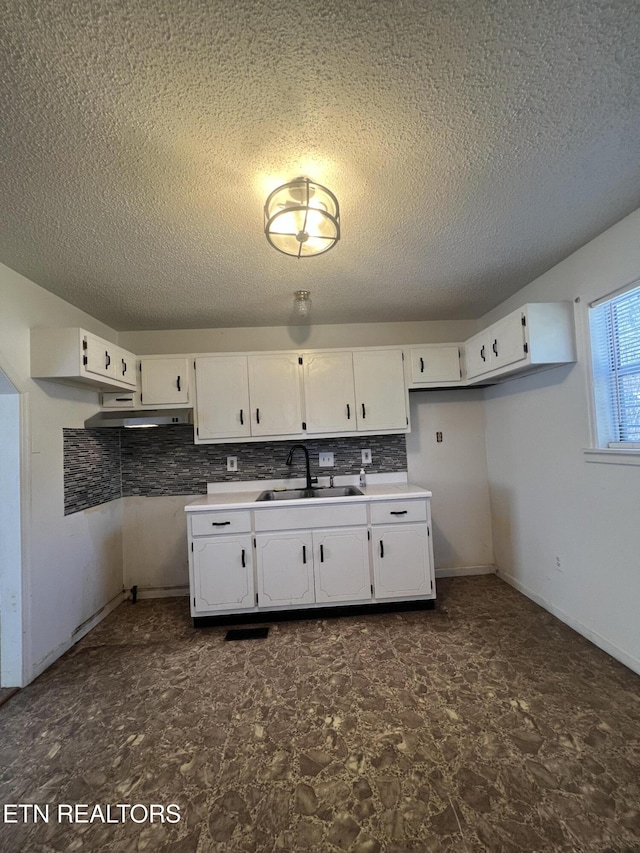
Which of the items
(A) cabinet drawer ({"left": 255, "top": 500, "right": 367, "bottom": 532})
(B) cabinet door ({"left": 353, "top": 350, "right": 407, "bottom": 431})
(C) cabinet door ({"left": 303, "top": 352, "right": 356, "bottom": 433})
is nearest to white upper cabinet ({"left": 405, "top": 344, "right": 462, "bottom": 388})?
(B) cabinet door ({"left": 353, "top": 350, "right": 407, "bottom": 431})

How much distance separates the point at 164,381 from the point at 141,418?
48 centimetres

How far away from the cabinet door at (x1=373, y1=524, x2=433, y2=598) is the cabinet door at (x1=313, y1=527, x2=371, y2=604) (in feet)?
0.30

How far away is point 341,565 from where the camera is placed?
8.27 ft

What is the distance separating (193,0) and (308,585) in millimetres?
2806

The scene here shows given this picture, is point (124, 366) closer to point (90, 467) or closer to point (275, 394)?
point (90, 467)

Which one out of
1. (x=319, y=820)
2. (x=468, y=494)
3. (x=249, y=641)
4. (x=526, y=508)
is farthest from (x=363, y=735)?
(x=468, y=494)

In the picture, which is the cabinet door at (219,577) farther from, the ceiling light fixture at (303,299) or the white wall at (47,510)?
the ceiling light fixture at (303,299)

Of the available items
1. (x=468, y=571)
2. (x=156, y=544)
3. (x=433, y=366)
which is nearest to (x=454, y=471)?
(x=468, y=571)

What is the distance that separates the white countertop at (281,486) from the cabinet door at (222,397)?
535 mm

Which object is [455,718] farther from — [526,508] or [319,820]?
[526,508]

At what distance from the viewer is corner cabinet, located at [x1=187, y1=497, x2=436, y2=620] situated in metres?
2.47

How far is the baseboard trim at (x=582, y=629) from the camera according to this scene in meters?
1.82

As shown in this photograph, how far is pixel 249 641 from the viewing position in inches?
89.4

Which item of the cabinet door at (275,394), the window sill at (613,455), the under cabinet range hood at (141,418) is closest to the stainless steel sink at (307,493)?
the cabinet door at (275,394)
